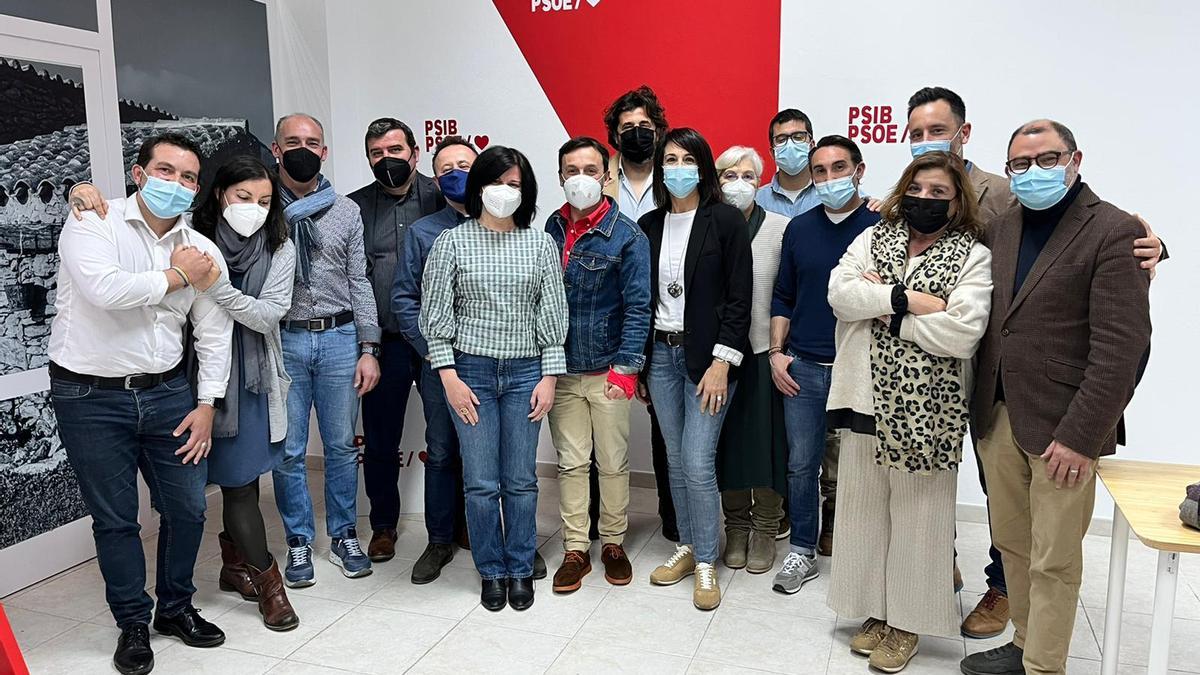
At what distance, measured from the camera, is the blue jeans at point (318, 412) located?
331 centimetres

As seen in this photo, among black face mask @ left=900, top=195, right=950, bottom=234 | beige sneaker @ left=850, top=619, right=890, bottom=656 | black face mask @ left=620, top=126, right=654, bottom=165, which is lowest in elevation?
beige sneaker @ left=850, top=619, right=890, bottom=656

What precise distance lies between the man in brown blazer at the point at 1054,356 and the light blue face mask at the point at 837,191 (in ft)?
1.96

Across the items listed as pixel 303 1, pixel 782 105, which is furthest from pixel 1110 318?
pixel 303 1

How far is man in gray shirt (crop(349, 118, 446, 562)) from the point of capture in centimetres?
348

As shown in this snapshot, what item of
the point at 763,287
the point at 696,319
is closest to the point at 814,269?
the point at 763,287

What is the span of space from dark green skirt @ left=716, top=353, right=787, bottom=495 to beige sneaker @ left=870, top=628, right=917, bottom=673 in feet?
2.48

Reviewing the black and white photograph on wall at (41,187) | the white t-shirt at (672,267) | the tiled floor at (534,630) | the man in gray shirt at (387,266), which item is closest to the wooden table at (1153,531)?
the tiled floor at (534,630)

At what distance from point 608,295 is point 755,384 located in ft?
2.12

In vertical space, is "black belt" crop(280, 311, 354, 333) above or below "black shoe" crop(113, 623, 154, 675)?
above

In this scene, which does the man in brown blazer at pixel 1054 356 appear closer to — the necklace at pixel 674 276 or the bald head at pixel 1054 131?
the bald head at pixel 1054 131

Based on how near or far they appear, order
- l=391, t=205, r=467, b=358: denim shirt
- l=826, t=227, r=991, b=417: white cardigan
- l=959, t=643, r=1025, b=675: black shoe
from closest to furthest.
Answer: l=826, t=227, r=991, b=417: white cardigan → l=959, t=643, r=1025, b=675: black shoe → l=391, t=205, r=467, b=358: denim shirt

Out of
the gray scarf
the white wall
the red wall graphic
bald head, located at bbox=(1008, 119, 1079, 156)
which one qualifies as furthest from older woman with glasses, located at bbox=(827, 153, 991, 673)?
the gray scarf

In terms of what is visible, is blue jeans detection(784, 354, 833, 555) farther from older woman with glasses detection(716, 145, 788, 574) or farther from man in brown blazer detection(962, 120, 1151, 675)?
man in brown blazer detection(962, 120, 1151, 675)

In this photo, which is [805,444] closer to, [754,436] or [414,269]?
[754,436]
